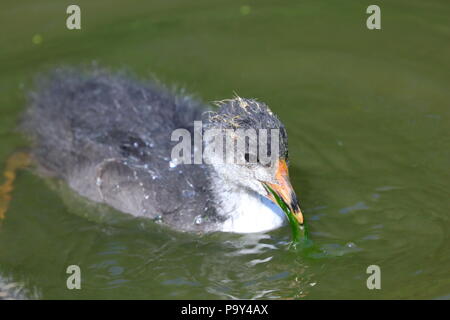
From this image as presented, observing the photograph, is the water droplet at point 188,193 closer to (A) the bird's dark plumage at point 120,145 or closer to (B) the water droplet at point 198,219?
(A) the bird's dark plumage at point 120,145

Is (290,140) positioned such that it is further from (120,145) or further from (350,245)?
(120,145)

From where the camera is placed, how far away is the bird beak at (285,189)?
568 centimetres

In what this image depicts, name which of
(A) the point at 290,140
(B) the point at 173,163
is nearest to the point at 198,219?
(B) the point at 173,163

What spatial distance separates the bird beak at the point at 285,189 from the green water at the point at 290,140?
52 cm

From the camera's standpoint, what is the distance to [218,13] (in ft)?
30.9

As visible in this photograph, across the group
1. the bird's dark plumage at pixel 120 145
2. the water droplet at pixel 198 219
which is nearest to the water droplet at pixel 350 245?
the bird's dark plumage at pixel 120 145

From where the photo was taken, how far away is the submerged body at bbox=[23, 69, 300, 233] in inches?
247

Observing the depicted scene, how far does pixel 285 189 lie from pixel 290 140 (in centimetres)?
182

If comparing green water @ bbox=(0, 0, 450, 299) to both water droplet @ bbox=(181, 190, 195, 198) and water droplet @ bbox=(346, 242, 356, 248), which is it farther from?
water droplet @ bbox=(181, 190, 195, 198)

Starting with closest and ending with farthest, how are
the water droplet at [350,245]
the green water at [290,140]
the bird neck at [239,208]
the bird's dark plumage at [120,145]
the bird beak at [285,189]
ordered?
the bird beak at [285,189], the green water at [290,140], the water droplet at [350,245], the bird neck at [239,208], the bird's dark plumage at [120,145]

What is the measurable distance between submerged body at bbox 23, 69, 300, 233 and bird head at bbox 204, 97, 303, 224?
4.7 inches

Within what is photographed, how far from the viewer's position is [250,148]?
231 inches

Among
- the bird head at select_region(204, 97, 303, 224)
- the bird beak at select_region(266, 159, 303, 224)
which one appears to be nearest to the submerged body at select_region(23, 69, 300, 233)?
the bird head at select_region(204, 97, 303, 224)

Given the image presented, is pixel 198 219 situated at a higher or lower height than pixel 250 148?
lower
